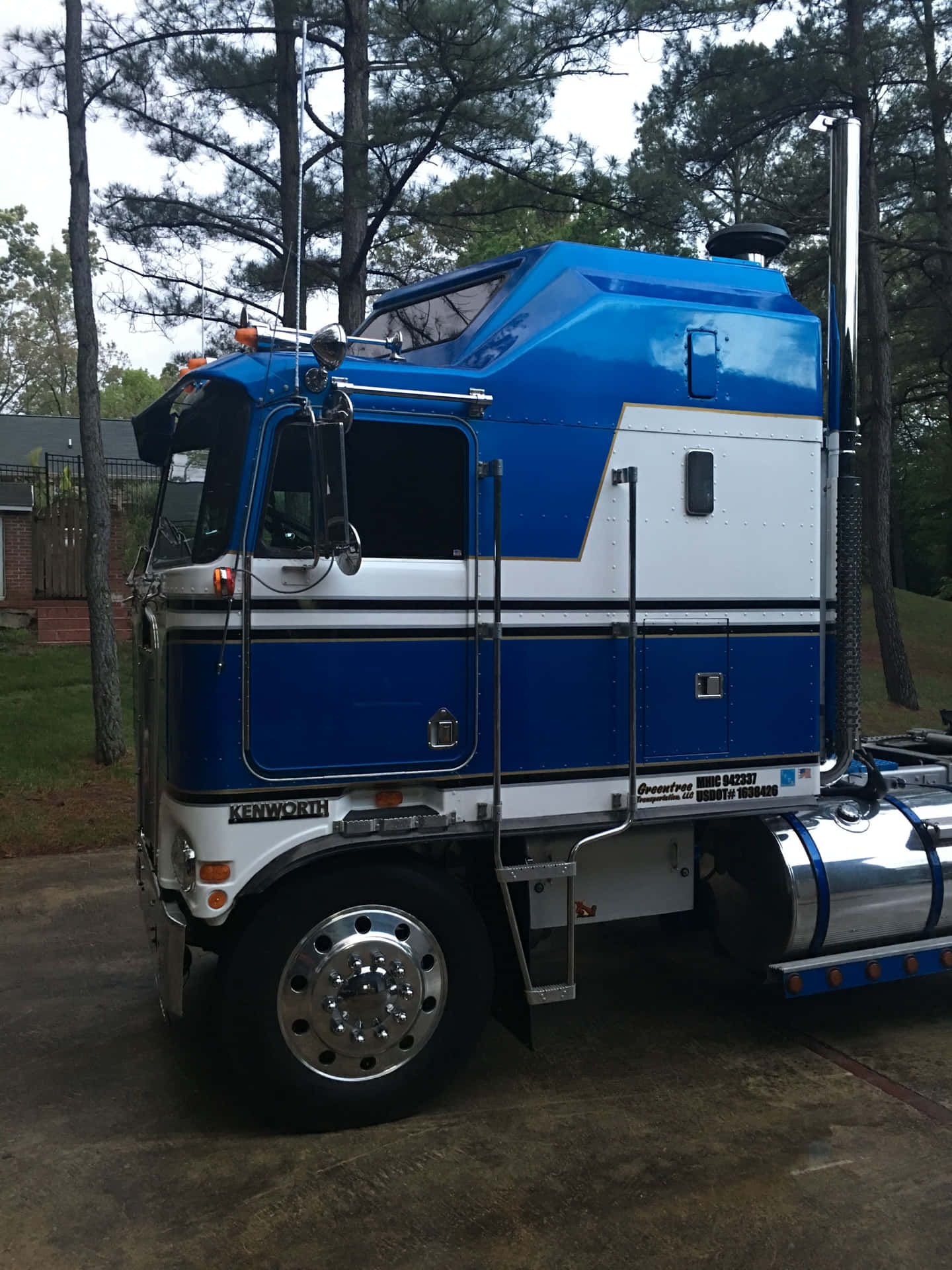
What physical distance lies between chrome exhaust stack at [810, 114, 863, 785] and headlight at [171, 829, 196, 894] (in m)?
3.04

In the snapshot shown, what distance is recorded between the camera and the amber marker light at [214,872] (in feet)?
14.0

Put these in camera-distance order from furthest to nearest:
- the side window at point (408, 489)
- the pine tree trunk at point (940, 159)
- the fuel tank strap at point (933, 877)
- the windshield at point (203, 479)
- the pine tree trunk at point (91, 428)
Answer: the pine tree trunk at point (940, 159)
the pine tree trunk at point (91, 428)
the fuel tank strap at point (933, 877)
the side window at point (408, 489)
the windshield at point (203, 479)

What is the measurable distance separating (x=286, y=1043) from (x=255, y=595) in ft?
5.64

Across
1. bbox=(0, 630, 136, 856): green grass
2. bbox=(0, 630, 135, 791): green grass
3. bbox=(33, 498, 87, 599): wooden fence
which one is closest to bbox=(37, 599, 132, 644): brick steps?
bbox=(0, 630, 135, 791): green grass

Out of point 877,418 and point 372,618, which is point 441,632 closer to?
point 372,618

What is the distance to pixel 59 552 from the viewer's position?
18609 millimetres

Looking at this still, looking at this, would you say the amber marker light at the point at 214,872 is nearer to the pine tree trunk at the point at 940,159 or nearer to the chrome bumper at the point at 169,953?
the chrome bumper at the point at 169,953

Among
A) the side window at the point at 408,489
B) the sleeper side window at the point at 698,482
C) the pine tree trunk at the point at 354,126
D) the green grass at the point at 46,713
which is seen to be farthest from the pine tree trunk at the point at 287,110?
the side window at the point at 408,489

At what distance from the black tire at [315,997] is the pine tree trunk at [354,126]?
7859mm

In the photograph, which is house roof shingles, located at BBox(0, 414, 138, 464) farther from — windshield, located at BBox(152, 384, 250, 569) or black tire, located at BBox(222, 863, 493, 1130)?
black tire, located at BBox(222, 863, 493, 1130)

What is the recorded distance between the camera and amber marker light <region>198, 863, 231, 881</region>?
4258 mm

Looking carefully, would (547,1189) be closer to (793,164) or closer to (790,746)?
(790,746)

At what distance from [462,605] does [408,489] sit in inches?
20.4

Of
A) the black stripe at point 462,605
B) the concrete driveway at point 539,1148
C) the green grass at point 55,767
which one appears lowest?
the concrete driveway at point 539,1148
